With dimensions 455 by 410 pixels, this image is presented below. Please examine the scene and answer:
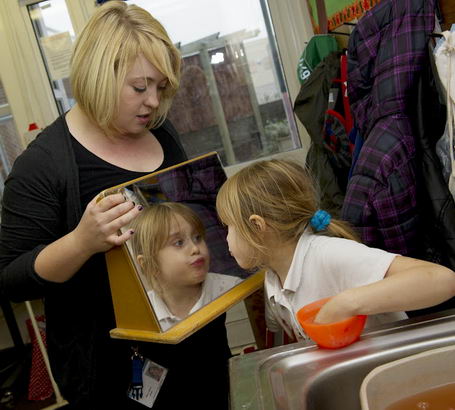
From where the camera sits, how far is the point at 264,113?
8.93ft

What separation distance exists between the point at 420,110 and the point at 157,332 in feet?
2.75

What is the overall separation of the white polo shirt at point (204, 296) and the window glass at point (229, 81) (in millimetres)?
1671

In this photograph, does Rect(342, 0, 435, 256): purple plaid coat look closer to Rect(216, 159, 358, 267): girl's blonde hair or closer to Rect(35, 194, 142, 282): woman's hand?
Rect(216, 159, 358, 267): girl's blonde hair

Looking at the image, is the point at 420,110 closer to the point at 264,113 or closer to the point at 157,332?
the point at 157,332

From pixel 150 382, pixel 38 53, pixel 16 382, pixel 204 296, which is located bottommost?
pixel 16 382

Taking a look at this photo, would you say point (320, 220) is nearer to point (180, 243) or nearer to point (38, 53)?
point (180, 243)

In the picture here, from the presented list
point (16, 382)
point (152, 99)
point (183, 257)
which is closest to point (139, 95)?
point (152, 99)

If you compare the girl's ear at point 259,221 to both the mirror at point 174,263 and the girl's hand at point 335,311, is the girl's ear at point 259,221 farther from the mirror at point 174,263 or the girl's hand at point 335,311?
the girl's hand at point 335,311

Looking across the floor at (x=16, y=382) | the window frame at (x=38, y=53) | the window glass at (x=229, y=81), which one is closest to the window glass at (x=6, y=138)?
the window frame at (x=38, y=53)

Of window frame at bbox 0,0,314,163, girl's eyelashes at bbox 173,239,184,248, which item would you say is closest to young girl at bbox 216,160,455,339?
girl's eyelashes at bbox 173,239,184,248

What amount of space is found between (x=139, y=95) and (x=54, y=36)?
5.93ft

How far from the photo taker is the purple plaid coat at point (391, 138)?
4.00 feet

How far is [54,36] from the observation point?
2664 mm

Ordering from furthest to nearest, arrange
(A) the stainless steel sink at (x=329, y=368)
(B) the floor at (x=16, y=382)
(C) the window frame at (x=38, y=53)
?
(B) the floor at (x=16, y=382)
(C) the window frame at (x=38, y=53)
(A) the stainless steel sink at (x=329, y=368)
